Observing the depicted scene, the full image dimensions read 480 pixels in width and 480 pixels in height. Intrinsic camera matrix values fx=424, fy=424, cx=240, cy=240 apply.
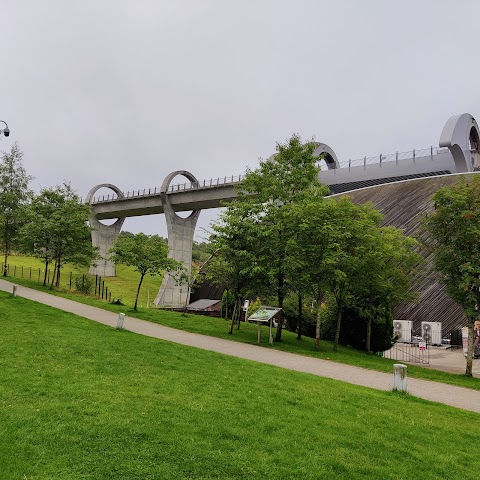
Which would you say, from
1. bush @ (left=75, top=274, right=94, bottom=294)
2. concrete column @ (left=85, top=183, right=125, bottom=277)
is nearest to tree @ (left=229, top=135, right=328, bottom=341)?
bush @ (left=75, top=274, right=94, bottom=294)

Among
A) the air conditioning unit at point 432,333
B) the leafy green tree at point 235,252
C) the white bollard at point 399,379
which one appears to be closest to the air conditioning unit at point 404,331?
the air conditioning unit at point 432,333

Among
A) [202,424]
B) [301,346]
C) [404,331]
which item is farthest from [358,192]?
[202,424]

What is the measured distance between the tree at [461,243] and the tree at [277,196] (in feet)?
20.9

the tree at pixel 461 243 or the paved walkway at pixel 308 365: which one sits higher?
the tree at pixel 461 243

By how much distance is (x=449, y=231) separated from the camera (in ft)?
57.6

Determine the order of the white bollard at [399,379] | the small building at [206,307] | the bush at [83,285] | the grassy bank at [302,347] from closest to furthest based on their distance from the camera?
the white bollard at [399,379]
the grassy bank at [302,347]
the bush at [83,285]
the small building at [206,307]

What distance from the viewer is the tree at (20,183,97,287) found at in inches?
1222

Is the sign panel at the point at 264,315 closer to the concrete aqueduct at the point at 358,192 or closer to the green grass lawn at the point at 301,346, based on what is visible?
the green grass lawn at the point at 301,346

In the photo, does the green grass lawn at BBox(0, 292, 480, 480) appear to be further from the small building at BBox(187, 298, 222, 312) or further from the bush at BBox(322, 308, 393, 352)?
the small building at BBox(187, 298, 222, 312)

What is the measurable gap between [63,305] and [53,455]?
68.0 ft

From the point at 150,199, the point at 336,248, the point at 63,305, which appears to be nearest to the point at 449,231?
the point at 336,248

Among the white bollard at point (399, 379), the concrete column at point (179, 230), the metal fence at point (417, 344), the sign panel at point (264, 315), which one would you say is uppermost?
the concrete column at point (179, 230)

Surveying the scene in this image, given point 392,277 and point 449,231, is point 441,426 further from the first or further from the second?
point 392,277

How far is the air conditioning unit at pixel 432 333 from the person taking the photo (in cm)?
2955
